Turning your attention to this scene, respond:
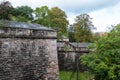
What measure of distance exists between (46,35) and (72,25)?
35247mm

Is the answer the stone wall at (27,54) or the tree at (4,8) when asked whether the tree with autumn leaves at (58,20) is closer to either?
the tree at (4,8)

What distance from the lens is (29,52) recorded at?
1825 centimetres

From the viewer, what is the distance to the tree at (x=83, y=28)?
172 ft

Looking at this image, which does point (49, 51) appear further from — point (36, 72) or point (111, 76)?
point (111, 76)

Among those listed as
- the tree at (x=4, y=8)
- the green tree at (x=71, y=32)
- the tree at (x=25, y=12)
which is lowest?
the green tree at (x=71, y=32)

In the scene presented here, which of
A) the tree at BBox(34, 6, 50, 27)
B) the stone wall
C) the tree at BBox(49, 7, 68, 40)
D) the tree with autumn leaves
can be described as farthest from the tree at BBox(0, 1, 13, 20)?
the tree at BBox(49, 7, 68, 40)

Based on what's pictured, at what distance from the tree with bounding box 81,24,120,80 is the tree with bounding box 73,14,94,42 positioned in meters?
33.8

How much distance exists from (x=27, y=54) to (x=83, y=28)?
1400 inches

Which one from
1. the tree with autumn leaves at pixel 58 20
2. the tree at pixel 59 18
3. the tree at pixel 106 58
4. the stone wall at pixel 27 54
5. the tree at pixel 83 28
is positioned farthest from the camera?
the tree at pixel 83 28

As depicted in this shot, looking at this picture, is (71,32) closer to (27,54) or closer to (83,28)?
(83,28)

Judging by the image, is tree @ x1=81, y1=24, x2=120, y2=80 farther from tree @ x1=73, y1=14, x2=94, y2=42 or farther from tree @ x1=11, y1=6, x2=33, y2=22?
tree @ x1=73, y1=14, x2=94, y2=42

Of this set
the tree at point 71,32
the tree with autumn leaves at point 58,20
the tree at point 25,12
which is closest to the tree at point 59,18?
the tree with autumn leaves at point 58,20

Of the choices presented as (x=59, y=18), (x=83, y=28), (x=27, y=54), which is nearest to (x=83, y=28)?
(x=83, y=28)

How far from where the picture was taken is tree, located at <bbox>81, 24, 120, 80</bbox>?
16.6m
